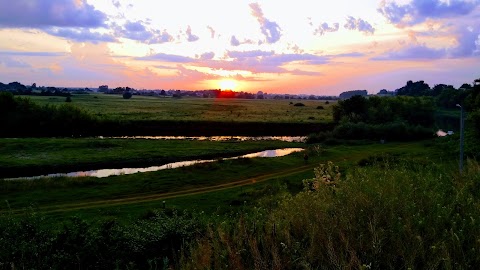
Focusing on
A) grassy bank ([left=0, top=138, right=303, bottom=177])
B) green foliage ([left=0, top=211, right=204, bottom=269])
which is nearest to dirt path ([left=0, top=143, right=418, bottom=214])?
green foliage ([left=0, top=211, right=204, bottom=269])

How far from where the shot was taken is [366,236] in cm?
896

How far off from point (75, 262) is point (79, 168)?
47.6 meters

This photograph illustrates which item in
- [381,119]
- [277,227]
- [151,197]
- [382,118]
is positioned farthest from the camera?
[382,118]

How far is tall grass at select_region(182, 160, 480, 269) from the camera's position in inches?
316

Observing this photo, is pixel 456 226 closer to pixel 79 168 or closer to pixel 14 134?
pixel 79 168

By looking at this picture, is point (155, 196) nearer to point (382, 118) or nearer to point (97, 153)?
point (97, 153)

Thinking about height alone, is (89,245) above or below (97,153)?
above

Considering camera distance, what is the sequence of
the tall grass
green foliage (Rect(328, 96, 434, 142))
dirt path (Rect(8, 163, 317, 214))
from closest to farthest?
the tall grass → dirt path (Rect(8, 163, 317, 214)) → green foliage (Rect(328, 96, 434, 142))

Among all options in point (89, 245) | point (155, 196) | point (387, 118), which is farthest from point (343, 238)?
point (387, 118)

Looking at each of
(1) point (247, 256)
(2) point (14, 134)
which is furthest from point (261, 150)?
(1) point (247, 256)

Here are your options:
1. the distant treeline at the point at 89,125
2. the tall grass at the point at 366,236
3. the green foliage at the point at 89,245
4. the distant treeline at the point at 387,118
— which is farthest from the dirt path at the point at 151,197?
the distant treeline at the point at 89,125

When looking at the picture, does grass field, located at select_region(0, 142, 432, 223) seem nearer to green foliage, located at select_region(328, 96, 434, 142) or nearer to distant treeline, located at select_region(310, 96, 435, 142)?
distant treeline, located at select_region(310, 96, 435, 142)

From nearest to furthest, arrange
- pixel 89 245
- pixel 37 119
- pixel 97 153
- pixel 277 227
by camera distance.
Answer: pixel 277 227 → pixel 89 245 → pixel 97 153 → pixel 37 119

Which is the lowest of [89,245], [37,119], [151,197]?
[151,197]
